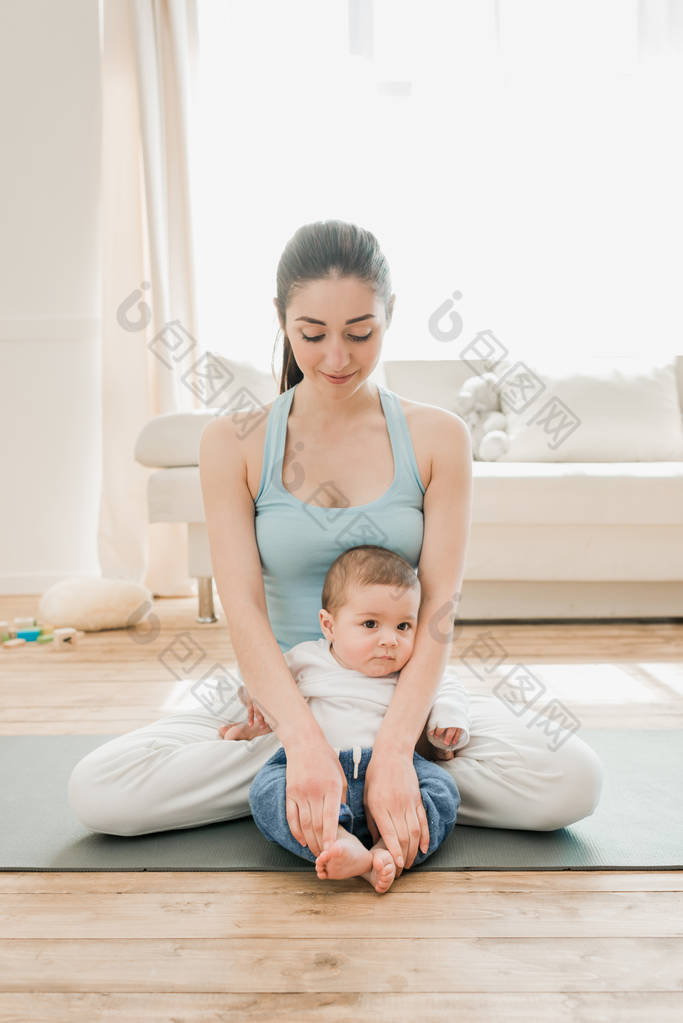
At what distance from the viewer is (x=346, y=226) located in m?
1.21

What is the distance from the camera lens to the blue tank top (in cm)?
132

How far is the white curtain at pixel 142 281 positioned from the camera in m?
3.62

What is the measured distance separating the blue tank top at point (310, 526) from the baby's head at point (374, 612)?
0.21ft

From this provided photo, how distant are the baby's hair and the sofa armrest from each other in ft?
5.38

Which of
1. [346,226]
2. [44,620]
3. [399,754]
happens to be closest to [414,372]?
[44,620]

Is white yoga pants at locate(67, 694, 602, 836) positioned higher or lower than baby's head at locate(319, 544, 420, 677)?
lower

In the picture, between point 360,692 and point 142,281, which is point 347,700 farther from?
point 142,281

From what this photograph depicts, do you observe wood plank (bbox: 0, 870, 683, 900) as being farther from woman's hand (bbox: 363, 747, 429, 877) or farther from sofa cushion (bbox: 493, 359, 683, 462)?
sofa cushion (bbox: 493, 359, 683, 462)

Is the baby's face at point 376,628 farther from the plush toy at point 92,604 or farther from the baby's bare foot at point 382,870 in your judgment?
the plush toy at point 92,604

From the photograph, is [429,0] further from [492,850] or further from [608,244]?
[492,850]

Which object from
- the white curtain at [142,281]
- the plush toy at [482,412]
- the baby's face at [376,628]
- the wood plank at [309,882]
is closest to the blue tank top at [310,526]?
the baby's face at [376,628]

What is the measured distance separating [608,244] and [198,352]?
1868 millimetres

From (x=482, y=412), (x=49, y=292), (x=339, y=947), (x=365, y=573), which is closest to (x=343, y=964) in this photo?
(x=339, y=947)

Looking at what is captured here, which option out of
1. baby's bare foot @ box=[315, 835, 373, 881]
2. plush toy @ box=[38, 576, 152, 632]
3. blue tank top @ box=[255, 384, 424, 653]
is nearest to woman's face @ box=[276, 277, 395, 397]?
blue tank top @ box=[255, 384, 424, 653]
